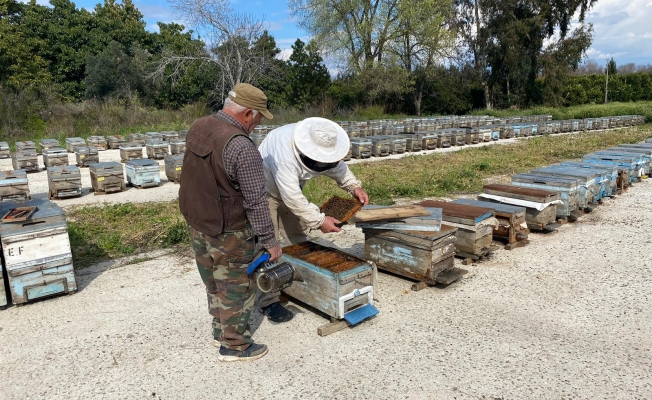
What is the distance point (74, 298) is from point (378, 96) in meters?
32.1

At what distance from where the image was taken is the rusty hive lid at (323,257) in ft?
12.7

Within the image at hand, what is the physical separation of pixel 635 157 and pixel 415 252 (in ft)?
24.2

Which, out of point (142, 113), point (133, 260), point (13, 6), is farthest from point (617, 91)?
point (13, 6)

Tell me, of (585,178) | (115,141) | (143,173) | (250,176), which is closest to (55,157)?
(143,173)

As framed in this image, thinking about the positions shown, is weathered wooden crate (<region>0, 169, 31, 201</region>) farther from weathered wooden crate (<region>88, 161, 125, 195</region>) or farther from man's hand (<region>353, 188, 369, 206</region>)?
man's hand (<region>353, 188, 369, 206</region>)

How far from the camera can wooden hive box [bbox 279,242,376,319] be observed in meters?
3.75

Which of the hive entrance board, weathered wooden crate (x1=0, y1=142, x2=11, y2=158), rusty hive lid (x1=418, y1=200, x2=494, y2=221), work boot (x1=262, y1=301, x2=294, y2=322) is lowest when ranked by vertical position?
work boot (x1=262, y1=301, x2=294, y2=322)

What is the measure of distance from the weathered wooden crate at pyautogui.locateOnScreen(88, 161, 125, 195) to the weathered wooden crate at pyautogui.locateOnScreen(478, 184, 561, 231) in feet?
24.9

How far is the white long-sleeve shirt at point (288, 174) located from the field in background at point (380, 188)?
292cm

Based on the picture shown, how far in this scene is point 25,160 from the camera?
1262cm

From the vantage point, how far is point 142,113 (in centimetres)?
2527

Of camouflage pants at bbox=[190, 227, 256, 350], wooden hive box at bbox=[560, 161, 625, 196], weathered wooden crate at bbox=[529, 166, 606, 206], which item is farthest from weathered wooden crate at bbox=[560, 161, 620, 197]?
camouflage pants at bbox=[190, 227, 256, 350]

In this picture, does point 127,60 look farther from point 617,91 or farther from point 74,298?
point 617,91

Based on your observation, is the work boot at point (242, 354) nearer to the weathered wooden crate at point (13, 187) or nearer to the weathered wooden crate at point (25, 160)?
the weathered wooden crate at point (13, 187)
